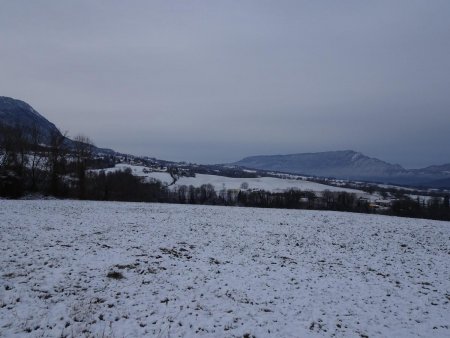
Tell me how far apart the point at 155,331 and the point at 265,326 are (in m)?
3.65

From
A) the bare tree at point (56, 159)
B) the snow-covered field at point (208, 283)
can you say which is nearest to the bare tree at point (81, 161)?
the bare tree at point (56, 159)

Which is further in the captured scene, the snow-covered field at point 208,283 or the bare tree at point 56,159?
the bare tree at point 56,159

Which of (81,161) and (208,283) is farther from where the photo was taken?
(81,161)

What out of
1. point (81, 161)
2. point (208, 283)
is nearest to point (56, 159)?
point (81, 161)

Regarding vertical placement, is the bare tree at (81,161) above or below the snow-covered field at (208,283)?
above

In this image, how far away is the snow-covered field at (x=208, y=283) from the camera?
916 centimetres

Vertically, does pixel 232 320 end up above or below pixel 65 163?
below

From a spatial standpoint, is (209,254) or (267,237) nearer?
(209,254)

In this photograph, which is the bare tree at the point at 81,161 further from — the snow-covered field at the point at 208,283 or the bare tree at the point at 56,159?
the snow-covered field at the point at 208,283

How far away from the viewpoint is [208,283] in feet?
42.4

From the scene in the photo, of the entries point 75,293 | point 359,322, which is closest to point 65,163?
point 75,293

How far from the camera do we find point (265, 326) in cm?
956

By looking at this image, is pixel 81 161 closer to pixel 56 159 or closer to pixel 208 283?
pixel 56 159

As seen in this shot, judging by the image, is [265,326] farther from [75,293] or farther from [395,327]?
[75,293]
